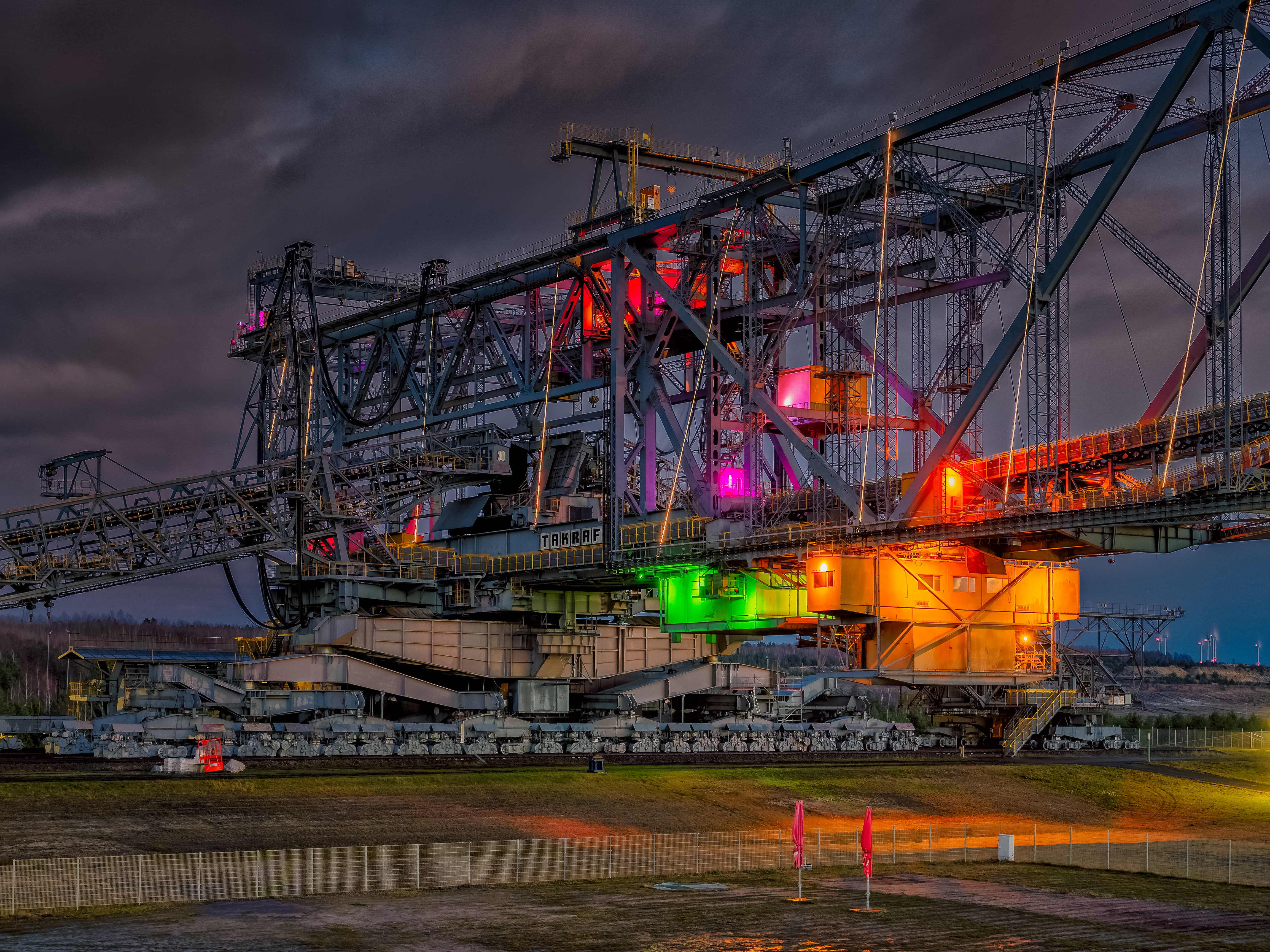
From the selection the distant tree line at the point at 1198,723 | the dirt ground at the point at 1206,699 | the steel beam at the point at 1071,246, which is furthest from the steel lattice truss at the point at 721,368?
the dirt ground at the point at 1206,699

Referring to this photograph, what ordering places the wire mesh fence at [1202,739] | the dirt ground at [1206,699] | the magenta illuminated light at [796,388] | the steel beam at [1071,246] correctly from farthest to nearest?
the dirt ground at [1206,699] < the wire mesh fence at [1202,739] < the magenta illuminated light at [796,388] < the steel beam at [1071,246]

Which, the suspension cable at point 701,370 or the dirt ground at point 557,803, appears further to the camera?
the suspension cable at point 701,370

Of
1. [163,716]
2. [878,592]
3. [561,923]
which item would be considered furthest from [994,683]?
[163,716]

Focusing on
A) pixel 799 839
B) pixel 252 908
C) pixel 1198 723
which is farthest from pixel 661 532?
pixel 1198 723

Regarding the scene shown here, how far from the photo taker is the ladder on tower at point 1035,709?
2749 inches

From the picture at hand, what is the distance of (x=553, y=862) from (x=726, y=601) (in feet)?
80.0

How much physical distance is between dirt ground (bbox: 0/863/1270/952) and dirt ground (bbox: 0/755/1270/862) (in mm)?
7068

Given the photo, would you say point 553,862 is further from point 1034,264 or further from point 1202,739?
point 1202,739

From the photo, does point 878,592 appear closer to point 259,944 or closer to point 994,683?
point 994,683

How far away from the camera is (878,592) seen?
50.2 m

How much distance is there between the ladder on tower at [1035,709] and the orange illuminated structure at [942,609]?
15.8m

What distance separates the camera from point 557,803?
148 ft

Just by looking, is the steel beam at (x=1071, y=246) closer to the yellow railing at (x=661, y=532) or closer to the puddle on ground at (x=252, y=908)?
the yellow railing at (x=661, y=532)

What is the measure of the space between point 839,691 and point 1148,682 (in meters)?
120
